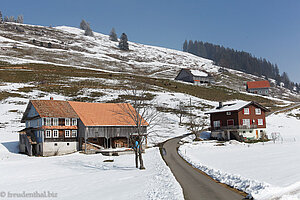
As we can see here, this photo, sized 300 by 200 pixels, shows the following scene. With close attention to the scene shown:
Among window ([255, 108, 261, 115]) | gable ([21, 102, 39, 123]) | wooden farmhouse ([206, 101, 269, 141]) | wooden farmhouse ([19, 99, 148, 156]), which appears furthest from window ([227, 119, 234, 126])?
gable ([21, 102, 39, 123])

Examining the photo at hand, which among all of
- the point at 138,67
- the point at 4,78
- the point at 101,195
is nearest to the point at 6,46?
the point at 4,78

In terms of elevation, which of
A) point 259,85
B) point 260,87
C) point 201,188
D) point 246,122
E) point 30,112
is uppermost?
point 259,85

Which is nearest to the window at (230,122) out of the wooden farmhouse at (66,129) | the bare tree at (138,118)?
the bare tree at (138,118)

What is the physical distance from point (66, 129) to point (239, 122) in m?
37.0

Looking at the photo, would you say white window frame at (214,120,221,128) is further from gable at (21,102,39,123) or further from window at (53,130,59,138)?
gable at (21,102,39,123)

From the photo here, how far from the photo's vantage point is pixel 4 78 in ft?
304

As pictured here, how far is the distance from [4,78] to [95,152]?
67.7 meters

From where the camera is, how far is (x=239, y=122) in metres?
57.2

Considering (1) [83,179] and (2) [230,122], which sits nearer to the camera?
(1) [83,179]

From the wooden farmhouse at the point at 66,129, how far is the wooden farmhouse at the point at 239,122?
2335 centimetres

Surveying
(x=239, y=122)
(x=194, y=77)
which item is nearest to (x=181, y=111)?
(x=239, y=122)

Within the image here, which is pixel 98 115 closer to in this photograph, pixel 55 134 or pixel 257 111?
pixel 55 134

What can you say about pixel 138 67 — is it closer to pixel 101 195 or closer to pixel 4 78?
pixel 4 78

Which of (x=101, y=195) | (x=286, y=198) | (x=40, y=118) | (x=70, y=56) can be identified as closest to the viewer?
(x=286, y=198)
